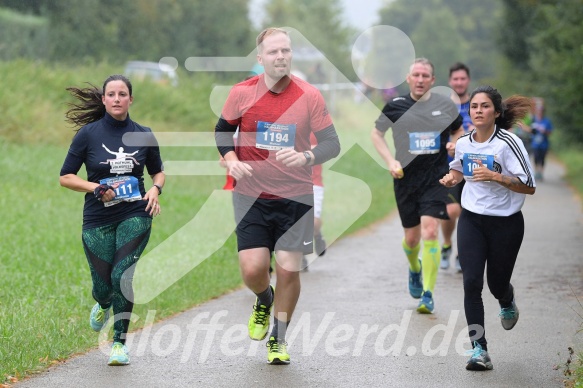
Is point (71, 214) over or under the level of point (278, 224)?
under

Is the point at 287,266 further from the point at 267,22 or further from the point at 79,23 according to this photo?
the point at 267,22

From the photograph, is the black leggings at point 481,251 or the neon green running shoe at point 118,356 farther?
the black leggings at point 481,251

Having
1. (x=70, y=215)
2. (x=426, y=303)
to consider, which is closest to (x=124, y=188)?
(x=426, y=303)

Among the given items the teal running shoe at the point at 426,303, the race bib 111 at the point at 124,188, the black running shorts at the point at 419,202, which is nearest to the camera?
the race bib 111 at the point at 124,188

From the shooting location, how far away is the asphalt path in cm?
665

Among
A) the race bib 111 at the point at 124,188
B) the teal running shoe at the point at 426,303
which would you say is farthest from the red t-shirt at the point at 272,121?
the teal running shoe at the point at 426,303

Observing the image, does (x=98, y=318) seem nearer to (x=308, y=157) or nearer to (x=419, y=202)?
(x=308, y=157)

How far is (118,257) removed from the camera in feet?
23.3

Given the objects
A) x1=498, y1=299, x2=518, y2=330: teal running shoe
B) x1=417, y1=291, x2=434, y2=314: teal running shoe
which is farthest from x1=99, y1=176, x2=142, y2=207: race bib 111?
x1=417, y1=291, x2=434, y2=314: teal running shoe

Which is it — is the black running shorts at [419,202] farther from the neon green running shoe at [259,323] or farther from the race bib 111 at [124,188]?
the race bib 111 at [124,188]

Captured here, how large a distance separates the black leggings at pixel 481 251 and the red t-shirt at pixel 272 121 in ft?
3.97

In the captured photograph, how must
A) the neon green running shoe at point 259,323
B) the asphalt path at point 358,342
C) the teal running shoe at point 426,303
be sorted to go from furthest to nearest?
the teal running shoe at point 426,303 < the neon green running shoe at point 259,323 < the asphalt path at point 358,342

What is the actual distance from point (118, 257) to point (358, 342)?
2002 millimetres

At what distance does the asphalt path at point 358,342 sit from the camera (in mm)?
6652
